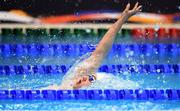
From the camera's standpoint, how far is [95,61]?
4730 mm

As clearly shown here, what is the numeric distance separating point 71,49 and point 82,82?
2.58 m

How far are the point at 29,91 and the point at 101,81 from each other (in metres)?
0.92

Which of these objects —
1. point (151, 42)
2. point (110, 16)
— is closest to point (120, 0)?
point (110, 16)

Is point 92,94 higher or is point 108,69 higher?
point 108,69

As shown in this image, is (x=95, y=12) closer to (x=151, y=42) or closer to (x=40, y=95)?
(x=151, y=42)

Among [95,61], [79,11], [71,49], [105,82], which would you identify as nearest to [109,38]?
[95,61]

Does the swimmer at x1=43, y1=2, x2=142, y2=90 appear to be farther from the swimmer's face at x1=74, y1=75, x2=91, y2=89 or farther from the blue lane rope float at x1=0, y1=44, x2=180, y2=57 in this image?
the blue lane rope float at x1=0, y1=44, x2=180, y2=57

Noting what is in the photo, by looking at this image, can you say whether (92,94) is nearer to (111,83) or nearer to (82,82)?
(82,82)

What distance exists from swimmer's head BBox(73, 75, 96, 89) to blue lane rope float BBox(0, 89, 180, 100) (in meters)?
0.08

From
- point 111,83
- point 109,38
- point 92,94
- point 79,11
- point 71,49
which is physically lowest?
point 92,94

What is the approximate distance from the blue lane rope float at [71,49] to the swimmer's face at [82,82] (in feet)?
7.72

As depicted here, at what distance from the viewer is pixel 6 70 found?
5793 millimetres

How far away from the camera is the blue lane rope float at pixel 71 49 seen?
704 centimetres

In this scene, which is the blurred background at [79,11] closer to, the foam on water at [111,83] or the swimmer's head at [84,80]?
the foam on water at [111,83]
